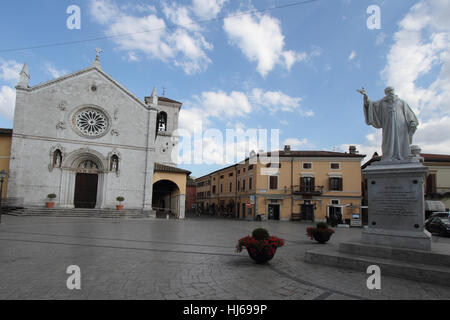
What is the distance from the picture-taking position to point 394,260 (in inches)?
241

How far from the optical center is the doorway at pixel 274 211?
3356cm

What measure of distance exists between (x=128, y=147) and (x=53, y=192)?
289 inches

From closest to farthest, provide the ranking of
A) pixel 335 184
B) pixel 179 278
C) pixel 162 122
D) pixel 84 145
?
1. pixel 179 278
2. pixel 84 145
3. pixel 335 184
4. pixel 162 122

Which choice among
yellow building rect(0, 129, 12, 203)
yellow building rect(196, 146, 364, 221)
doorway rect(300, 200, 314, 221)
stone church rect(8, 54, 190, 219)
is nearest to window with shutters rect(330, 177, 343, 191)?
yellow building rect(196, 146, 364, 221)

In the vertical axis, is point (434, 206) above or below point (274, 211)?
above

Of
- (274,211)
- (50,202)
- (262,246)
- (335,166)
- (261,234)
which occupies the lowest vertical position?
(274,211)

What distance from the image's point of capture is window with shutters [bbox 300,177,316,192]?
3288cm

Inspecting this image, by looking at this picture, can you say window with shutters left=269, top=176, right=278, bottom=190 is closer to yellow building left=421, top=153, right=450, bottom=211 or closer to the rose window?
yellow building left=421, top=153, right=450, bottom=211

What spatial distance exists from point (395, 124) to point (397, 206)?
7.51 feet

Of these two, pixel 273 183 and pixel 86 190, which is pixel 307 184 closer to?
pixel 273 183

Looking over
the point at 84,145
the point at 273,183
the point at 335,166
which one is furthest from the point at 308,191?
the point at 84,145

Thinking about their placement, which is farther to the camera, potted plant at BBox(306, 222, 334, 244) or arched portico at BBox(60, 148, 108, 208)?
arched portico at BBox(60, 148, 108, 208)

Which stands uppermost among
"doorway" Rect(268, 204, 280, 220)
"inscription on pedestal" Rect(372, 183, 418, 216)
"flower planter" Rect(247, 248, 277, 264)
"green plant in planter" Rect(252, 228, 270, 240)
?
"inscription on pedestal" Rect(372, 183, 418, 216)

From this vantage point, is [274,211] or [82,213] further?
[274,211]
